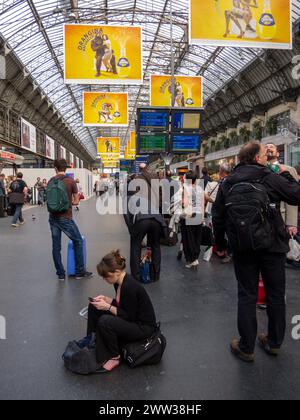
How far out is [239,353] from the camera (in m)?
3.15

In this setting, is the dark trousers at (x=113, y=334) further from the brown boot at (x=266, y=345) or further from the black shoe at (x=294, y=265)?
the black shoe at (x=294, y=265)

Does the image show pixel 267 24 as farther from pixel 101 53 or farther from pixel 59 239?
pixel 59 239

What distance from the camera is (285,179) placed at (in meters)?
2.97

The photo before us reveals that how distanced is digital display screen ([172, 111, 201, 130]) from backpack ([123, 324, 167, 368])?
25.7 feet

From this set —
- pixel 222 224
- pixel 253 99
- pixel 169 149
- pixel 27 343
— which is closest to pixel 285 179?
pixel 222 224

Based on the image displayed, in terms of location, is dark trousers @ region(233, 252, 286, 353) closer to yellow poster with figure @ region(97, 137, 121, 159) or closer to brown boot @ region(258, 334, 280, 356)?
brown boot @ region(258, 334, 280, 356)

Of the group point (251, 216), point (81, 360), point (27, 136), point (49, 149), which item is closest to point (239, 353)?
point (251, 216)

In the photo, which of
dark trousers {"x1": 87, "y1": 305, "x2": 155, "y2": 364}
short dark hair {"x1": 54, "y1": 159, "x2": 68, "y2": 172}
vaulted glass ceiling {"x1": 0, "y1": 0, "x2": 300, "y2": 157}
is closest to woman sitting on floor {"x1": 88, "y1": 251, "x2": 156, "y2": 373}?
dark trousers {"x1": 87, "y1": 305, "x2": 155, "y2": 364}

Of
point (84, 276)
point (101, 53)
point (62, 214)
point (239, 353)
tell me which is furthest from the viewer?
point (101, 53)

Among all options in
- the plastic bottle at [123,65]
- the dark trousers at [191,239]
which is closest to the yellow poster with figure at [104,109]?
the plastic bottle at [123,65]

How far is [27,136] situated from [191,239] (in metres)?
24.4

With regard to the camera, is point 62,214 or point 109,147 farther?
point 109,147

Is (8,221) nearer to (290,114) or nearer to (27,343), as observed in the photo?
(27,343)

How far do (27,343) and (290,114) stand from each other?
25036 mm
